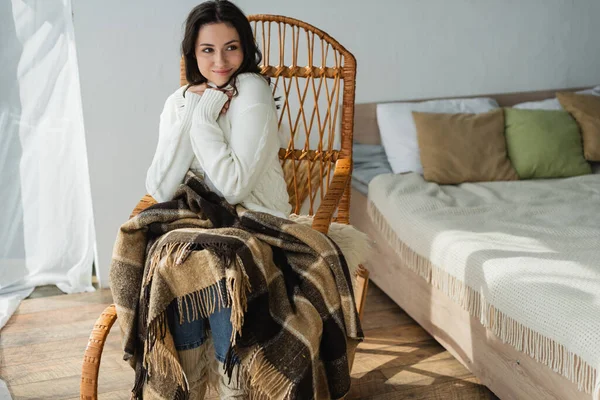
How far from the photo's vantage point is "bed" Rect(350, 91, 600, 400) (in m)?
1.54

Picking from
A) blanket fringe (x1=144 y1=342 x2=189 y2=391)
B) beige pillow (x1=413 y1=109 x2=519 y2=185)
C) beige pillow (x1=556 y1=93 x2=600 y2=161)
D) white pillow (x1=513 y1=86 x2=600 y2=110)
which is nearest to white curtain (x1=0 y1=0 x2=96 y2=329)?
blanket fringe (x1=144 y1=342 x2=189 y2=391)

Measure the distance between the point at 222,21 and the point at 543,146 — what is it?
1.49m

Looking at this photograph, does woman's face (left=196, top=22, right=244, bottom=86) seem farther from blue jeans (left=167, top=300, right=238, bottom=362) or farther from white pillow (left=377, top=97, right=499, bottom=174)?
white pillow (left=377, top=97, right=499, bottom=174)

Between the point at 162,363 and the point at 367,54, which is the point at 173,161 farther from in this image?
the point at 367,54

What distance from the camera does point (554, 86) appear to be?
3088 millimetres

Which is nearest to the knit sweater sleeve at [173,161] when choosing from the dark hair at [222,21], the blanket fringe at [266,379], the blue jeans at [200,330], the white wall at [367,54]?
the dark hair at [222,21]

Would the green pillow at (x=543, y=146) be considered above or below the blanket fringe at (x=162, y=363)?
above

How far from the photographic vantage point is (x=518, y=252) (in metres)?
1.85

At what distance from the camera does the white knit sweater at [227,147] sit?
163 cm

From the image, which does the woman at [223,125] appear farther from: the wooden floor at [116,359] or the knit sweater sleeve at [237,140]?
the wooden floor at [116,359]

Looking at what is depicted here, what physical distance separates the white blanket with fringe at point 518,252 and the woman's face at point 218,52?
0.82 m

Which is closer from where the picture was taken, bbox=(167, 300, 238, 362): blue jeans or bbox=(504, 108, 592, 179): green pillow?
bbox=(167, 300, 238, 362): blue jeans

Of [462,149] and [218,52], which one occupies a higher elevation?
[218,52]

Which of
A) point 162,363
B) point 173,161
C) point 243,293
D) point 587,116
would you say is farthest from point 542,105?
point 162,363
